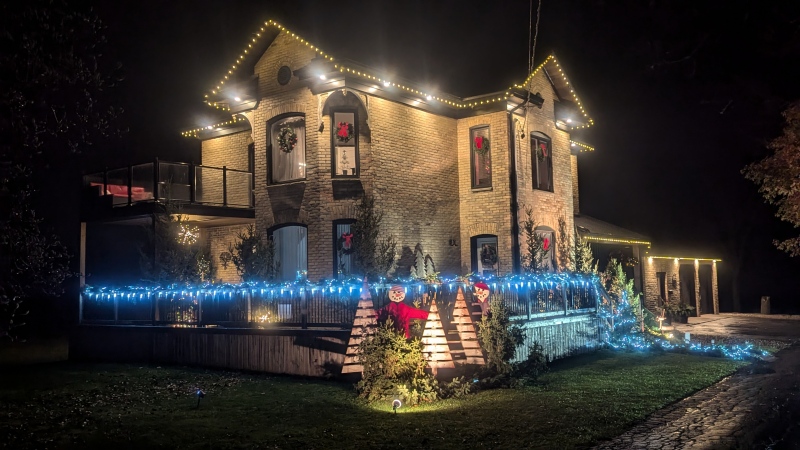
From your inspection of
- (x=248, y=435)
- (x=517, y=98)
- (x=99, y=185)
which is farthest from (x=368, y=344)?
(x=99, y=185)

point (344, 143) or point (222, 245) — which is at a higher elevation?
point (344, 143)

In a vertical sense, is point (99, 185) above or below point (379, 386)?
above

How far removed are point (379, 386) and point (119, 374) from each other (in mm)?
7121

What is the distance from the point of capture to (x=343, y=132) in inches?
686

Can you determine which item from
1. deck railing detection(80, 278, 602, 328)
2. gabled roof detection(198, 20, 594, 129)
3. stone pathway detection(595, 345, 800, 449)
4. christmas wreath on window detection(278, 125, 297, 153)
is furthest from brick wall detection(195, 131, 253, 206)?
stone pathway detection(595, 345, 800, 449)

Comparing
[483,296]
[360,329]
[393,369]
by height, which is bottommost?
[393,369]

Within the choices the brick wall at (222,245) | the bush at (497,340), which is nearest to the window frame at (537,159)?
the bush at (497,340)

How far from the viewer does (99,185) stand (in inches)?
802

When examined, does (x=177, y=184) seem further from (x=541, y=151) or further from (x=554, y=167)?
(x=554, y=167)

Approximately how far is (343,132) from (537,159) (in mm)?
6860

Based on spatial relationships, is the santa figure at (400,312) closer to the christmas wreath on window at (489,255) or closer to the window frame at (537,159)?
the christmas wreath on window at (489,255)

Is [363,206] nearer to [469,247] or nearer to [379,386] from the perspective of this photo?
[469,247]

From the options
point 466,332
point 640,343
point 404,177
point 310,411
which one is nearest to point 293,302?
point 466,332

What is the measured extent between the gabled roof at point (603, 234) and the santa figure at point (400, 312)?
13024mm
